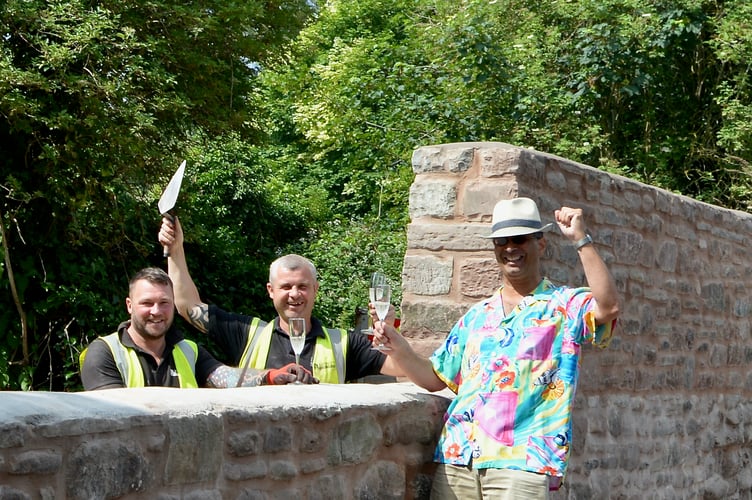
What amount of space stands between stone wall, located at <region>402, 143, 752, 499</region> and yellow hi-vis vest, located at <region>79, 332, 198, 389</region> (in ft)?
3.86

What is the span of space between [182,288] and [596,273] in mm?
1870

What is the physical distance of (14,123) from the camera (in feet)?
28.0

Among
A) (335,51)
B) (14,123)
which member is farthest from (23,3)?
(335,51)

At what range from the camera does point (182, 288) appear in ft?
15.4

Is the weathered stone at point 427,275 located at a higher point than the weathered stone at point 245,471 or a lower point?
higher

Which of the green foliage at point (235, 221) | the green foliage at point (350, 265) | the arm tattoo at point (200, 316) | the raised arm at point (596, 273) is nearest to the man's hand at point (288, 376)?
the arm tattoo at point (200, 316)

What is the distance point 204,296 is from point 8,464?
8.58 m

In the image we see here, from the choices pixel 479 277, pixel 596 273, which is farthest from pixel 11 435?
pixel 479 277

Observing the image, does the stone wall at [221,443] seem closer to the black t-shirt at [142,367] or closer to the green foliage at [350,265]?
the black t-shirt at [142,367]

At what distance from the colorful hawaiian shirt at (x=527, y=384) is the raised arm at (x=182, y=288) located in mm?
1295

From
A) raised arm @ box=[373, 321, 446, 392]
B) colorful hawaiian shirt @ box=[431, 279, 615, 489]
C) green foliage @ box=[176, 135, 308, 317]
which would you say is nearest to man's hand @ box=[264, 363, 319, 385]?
raised arm @ box=[373, 321, 446, 392]

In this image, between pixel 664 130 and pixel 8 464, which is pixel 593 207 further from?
pixel 664 130

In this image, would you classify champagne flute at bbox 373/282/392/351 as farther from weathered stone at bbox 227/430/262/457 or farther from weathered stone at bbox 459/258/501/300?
weathered stone at bbox 459/258/501/300

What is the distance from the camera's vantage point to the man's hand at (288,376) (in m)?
4.01
